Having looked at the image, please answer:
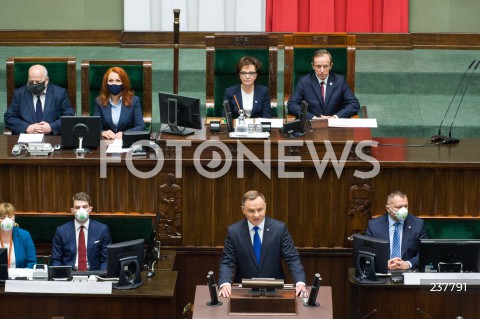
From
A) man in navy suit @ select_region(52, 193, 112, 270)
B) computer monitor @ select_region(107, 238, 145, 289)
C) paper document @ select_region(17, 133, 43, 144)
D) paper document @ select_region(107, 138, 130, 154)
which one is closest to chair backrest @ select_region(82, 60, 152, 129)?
paper document @ select_region(107, 138, 130, 154)

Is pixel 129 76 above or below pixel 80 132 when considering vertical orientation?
above

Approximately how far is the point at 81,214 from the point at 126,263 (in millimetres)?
631

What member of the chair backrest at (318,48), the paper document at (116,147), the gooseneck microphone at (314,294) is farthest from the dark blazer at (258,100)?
the gooseneck microphone at (314,294)

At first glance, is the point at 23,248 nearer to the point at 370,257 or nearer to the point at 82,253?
the point at 82,253

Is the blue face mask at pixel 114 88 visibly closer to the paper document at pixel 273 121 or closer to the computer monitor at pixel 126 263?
the paper document at pixel 273 121

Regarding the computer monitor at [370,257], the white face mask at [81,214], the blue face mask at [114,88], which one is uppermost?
the blue face mask at [114,88]

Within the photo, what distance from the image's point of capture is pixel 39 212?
25.2 ft

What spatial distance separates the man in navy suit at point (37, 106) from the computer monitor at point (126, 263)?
6.06 ft

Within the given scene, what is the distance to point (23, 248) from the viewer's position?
727 cm

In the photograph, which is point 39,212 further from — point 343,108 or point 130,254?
point 343,108

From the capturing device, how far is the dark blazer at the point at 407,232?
23.9 feet

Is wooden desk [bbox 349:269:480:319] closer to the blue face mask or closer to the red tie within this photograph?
the red tie

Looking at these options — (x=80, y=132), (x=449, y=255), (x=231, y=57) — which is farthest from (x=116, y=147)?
(x=449, y=255)

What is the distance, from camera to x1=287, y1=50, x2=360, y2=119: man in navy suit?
28.0ft
